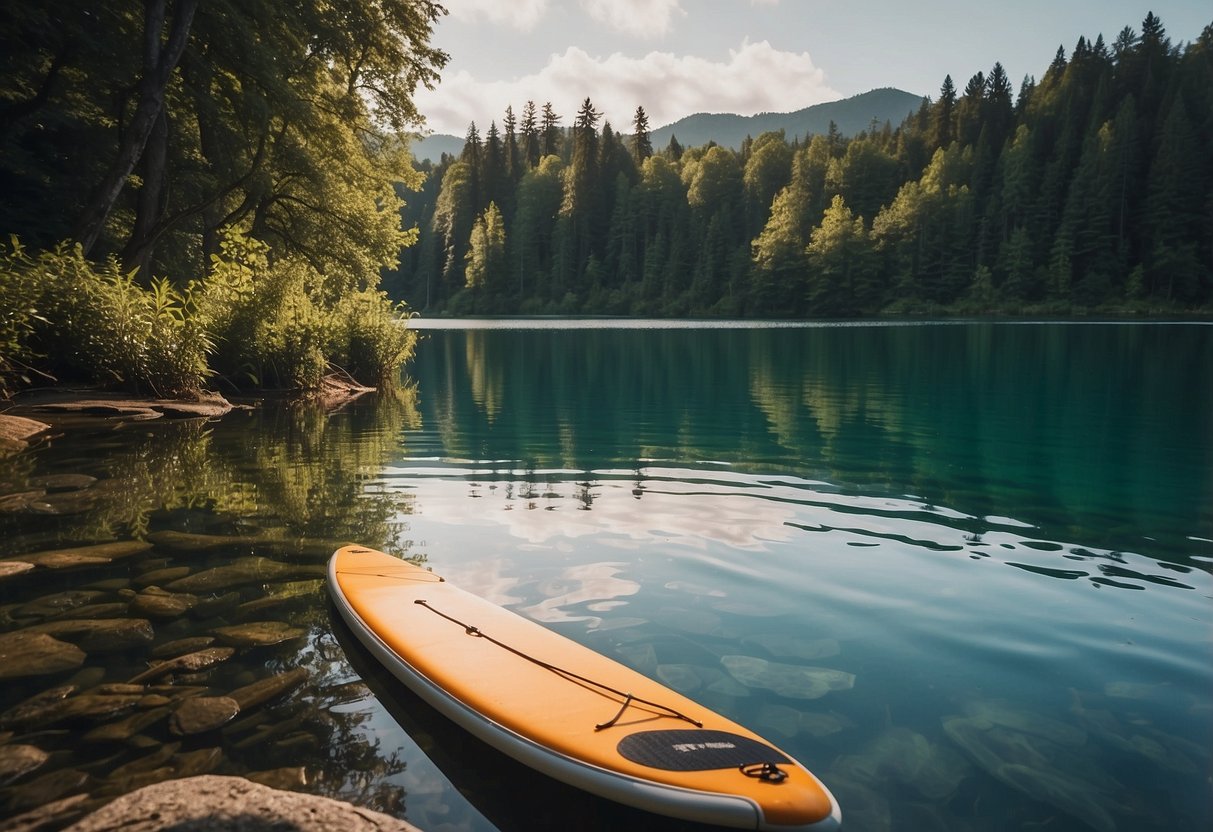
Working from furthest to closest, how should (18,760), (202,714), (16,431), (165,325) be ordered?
(165,325) → (16,431) → (202,714) → (18,760)

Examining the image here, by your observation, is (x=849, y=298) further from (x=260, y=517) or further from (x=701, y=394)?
(x=260, y=517)

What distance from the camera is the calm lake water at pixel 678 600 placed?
3818mm

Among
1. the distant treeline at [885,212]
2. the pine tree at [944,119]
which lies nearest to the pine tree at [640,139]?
the distant treeline at [885,212]

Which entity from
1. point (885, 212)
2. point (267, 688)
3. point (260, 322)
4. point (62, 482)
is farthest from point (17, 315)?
point (885, 212)

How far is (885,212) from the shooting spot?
7662 cm

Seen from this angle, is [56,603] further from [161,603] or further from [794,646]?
[794,646]

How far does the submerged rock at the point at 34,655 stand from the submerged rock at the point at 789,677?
3909mm

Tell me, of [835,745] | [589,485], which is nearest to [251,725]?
[835,745]

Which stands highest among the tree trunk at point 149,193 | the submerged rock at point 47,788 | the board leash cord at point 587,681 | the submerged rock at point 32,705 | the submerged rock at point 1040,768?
the tree trunk at point 149,193

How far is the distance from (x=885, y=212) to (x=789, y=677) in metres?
78.9

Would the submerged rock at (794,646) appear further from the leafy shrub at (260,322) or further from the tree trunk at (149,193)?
the tree trunk at (149,193)

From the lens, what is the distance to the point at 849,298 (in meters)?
74.5

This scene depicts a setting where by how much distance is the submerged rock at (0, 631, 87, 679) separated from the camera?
4641 millimetres

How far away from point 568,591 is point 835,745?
8.60 ft
